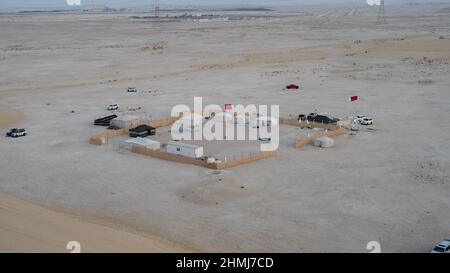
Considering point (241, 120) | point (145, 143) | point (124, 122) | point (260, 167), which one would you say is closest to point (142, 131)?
point (124, 122)

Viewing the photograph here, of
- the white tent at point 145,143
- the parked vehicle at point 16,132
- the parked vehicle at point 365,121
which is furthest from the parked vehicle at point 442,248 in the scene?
the parked vehicle at point 16,132

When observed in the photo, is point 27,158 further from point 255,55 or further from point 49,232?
point 255,55

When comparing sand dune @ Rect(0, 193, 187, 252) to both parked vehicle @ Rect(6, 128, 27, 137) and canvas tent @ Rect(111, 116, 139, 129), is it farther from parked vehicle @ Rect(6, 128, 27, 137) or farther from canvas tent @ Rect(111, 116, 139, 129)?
canvas tent @ Rect(111, 116, 139, 129)

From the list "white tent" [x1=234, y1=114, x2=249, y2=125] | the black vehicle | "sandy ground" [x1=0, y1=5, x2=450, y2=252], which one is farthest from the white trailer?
the black vehicle

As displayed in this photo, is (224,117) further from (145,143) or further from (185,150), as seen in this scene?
(185,150)
